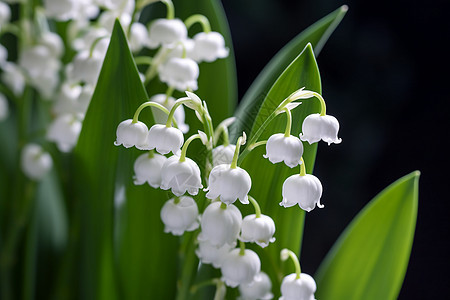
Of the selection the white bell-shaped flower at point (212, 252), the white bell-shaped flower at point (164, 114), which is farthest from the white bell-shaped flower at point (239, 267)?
the white bell-shaped flower at point (164, 114)

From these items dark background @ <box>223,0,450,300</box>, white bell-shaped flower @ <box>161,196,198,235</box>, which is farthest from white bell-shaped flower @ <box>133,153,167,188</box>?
dark background @ <box>223,0,450,300</box>

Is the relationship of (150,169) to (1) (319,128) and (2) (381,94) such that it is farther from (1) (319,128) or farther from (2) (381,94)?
(2) (381,94)

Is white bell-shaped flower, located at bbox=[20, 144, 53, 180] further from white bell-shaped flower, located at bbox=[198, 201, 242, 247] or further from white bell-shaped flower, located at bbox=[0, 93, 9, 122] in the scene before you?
white bell-shaped flower, located at bbox=[198, 201, 242, 247]

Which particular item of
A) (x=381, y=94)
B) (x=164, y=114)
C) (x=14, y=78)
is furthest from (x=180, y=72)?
(x=381, y=94)

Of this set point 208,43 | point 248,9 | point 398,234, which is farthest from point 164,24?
point 248,9

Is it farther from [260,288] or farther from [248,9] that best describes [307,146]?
[248,9]

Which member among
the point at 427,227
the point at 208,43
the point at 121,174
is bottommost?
the point at 427,227
